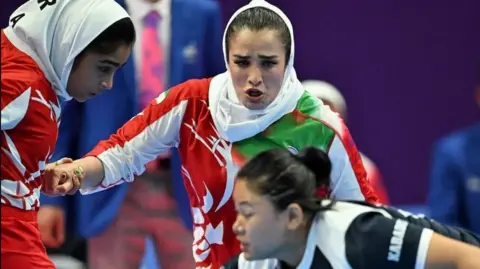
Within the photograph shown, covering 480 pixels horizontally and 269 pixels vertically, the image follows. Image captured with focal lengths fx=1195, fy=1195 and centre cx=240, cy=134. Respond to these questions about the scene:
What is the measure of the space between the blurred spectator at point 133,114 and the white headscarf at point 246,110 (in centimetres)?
78

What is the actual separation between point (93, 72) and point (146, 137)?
30cm

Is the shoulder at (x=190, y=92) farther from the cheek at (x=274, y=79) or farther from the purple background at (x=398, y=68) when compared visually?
the purple background at (x=398, y=68)

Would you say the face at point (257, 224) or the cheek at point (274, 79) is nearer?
the face at point (257, 224)

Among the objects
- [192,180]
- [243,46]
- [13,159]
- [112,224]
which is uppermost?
[243,46]

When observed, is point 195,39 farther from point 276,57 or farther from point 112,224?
point 276,57

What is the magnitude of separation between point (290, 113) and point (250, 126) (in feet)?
0.33

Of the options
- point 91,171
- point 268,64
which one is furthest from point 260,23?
point 91,171

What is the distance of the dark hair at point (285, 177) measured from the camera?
2547 millimetres

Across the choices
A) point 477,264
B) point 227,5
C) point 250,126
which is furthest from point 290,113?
point 227,5

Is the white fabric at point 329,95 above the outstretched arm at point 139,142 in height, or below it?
below

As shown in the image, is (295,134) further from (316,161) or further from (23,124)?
(23,124)

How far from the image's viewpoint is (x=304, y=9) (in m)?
5.42

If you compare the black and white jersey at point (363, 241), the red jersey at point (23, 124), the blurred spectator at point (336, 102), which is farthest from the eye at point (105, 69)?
the blurred spectator at point (336, 102)

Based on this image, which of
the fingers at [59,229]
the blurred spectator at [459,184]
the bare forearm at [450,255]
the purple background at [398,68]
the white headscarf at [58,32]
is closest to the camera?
the bare forearm at [450,255]
